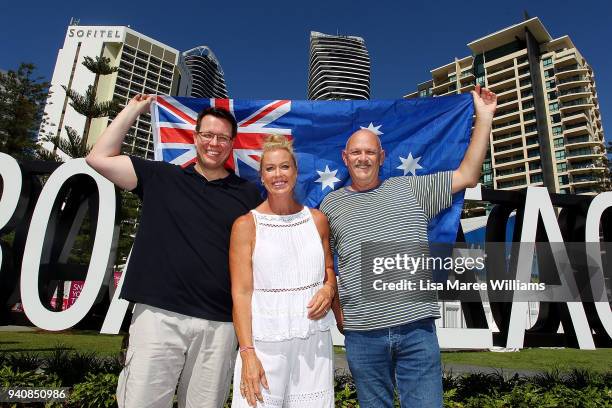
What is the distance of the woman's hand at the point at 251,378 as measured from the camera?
192 centimetres

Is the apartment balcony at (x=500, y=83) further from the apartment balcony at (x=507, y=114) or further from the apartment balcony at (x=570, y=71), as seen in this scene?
the apartment balcony at (x=570, y=71)

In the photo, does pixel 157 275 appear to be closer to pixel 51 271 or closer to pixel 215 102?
pixel 215 102

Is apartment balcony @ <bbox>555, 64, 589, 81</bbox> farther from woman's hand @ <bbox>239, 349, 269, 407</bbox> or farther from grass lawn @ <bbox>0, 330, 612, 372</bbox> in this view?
woman's hand @ <bbox>239, 349, 269, 407</bbox>

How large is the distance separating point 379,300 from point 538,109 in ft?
289

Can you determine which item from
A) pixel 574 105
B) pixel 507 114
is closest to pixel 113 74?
pixel 507 114

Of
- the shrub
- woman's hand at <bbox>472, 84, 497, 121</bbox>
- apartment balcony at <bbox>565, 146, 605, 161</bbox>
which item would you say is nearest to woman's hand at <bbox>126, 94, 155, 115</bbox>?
woman's hand at <bbox>472, 84, 497, 121</bbox>

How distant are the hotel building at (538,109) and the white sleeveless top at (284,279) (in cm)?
7663

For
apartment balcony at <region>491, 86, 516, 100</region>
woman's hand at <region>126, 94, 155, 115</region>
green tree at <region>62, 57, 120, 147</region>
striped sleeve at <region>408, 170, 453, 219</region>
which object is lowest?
striped sleeve at <region>408, 170, 453, 219</region>

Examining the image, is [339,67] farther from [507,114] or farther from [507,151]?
[507,151]

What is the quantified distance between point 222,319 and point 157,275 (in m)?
0.45

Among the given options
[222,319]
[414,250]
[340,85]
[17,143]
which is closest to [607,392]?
[414,250]

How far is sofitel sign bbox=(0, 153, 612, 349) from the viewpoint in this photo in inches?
204

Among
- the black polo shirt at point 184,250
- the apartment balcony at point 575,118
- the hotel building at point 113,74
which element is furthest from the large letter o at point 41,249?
the hotel building at point 113,74

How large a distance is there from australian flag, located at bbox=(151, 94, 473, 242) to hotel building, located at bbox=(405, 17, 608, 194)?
73.3m
